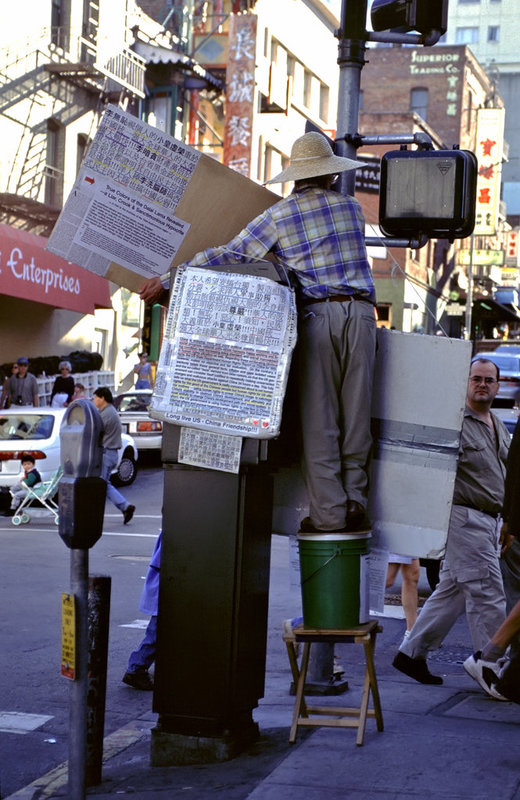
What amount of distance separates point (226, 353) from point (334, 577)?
1.13 meters

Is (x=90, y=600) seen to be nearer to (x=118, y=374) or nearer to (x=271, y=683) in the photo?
(x=271, y=683)

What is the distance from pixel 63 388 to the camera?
27.3 meters

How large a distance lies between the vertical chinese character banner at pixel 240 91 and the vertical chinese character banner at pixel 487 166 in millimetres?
24375

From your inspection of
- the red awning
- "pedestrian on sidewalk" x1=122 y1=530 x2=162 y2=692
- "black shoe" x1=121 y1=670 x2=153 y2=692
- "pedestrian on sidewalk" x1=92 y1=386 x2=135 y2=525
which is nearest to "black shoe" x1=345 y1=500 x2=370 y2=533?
"pedestrian on sidewalk" x1=122 y1=530 x2=162 y2=692

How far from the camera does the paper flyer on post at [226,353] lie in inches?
212

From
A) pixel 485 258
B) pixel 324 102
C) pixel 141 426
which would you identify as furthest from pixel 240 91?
pixel 485 258

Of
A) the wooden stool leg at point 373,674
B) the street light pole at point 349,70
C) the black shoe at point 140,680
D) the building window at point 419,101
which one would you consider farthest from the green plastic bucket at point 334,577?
the building window at point 419,101

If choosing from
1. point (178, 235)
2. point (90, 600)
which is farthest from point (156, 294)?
point (90, 600)

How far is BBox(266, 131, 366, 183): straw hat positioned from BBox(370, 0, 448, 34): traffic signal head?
74.0 inches

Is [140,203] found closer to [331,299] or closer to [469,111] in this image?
[331,299]

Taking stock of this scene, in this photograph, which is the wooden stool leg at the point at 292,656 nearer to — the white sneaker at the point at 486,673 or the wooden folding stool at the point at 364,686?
the wooden folding stool at the point at 364,686

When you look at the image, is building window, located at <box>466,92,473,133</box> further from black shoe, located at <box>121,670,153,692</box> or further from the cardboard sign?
the cardboard sign

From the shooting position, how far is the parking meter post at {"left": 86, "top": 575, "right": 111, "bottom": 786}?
5426mm

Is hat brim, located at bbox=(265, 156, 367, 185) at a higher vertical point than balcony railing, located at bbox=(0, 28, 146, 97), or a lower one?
lower
